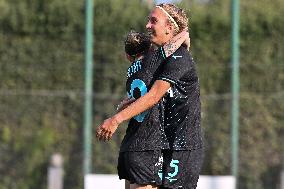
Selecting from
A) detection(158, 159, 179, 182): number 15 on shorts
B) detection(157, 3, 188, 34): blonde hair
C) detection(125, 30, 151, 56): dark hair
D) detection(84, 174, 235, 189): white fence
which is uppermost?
detection(157, 3, 188, 34): blonde hair

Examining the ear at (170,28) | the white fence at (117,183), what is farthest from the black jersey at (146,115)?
the white fence at (117,183)

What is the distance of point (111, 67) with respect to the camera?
36.4 ft

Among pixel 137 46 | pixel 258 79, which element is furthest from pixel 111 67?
pixel 137 46

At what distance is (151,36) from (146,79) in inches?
9.8

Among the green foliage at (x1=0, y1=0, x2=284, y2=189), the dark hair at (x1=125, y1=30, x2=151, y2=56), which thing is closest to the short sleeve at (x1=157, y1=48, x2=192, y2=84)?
the dark hair at (x1=125, y1=30, x2=151, y2=56)

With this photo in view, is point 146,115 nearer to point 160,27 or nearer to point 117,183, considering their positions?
point 160,27

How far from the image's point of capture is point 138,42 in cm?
580

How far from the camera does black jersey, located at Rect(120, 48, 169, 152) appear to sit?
18.1ft

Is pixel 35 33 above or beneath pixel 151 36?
above

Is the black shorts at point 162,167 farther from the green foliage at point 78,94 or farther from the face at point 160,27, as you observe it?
the green foliage at point 78,94

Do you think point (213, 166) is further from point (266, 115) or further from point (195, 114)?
point (195, 114)

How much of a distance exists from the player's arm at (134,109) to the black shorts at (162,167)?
1.23 feet

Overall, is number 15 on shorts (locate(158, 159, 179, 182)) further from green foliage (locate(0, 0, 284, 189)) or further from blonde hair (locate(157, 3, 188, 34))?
green foliage (locate(0, 0, 284, 189))

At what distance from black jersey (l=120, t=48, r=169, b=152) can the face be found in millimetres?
65
